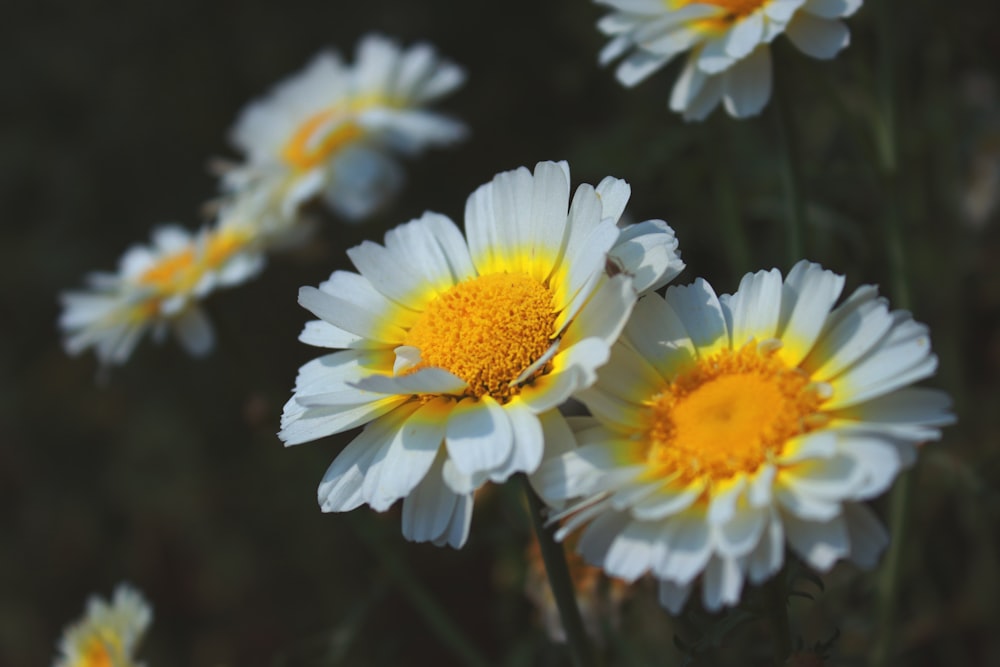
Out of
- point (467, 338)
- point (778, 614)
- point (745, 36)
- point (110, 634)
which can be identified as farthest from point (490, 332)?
point (110, 634)

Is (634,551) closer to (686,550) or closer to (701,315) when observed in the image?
(686,550)

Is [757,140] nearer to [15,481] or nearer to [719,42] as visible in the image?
[719,42]

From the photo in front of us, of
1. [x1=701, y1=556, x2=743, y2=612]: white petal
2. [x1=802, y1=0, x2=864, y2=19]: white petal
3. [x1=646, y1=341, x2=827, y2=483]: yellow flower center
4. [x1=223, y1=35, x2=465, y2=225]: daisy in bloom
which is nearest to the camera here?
[x1=701, y1=556, x2=743, y2=612]: white petal

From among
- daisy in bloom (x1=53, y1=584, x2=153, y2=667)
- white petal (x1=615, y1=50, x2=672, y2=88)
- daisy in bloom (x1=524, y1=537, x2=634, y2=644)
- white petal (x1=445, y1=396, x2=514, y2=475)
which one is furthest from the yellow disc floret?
white petal (x1=615, y1=50, x2=672, y2=88)

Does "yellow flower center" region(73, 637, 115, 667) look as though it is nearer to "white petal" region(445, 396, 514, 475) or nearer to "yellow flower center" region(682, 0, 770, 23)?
"white petal" region(445, 396, 514, 475)

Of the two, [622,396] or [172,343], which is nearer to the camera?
[622,396]

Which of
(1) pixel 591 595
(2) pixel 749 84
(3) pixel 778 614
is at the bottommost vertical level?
(1) pixel 591 595
